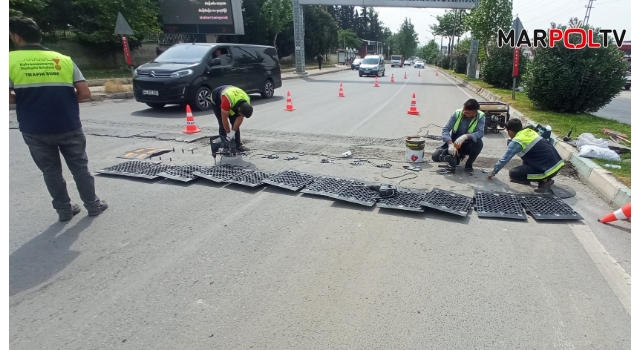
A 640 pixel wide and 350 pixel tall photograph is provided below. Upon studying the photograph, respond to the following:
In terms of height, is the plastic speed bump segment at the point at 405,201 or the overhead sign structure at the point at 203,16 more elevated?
the overhead sign structure at the point at 203,16

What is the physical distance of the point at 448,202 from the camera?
4426 mm

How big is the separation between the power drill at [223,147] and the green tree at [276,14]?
1432 inches

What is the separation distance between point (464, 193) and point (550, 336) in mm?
2705

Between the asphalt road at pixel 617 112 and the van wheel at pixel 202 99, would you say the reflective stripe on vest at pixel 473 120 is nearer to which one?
the van wheel at pixel 202 99

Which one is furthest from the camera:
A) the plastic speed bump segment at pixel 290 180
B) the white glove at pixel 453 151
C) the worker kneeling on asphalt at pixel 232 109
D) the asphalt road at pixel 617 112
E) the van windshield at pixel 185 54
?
the asphalt road at pixel 617 112

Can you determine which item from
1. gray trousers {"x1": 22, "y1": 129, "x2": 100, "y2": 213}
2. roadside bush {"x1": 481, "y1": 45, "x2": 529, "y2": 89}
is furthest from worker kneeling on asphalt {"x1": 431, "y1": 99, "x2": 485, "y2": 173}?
roadside bush {"x1": 481, "y1": 45, "x2": 529, "y2": 89}

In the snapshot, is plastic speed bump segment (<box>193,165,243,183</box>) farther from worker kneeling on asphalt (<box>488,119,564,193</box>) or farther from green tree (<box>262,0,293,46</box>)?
green tree (<box>262,0,293,46</box>)

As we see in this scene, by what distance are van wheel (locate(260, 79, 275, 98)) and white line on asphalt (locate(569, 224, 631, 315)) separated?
11991 mm

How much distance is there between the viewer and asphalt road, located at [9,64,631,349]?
2.40 meters

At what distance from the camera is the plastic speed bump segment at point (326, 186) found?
4.72 m

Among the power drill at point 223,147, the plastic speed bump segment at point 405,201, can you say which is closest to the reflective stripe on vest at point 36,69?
the power drill at point 223,147

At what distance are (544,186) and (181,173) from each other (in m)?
5.19

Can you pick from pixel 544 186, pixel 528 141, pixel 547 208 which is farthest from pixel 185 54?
pixel 547 208

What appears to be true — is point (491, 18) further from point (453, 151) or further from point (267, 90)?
point (453, 151)
